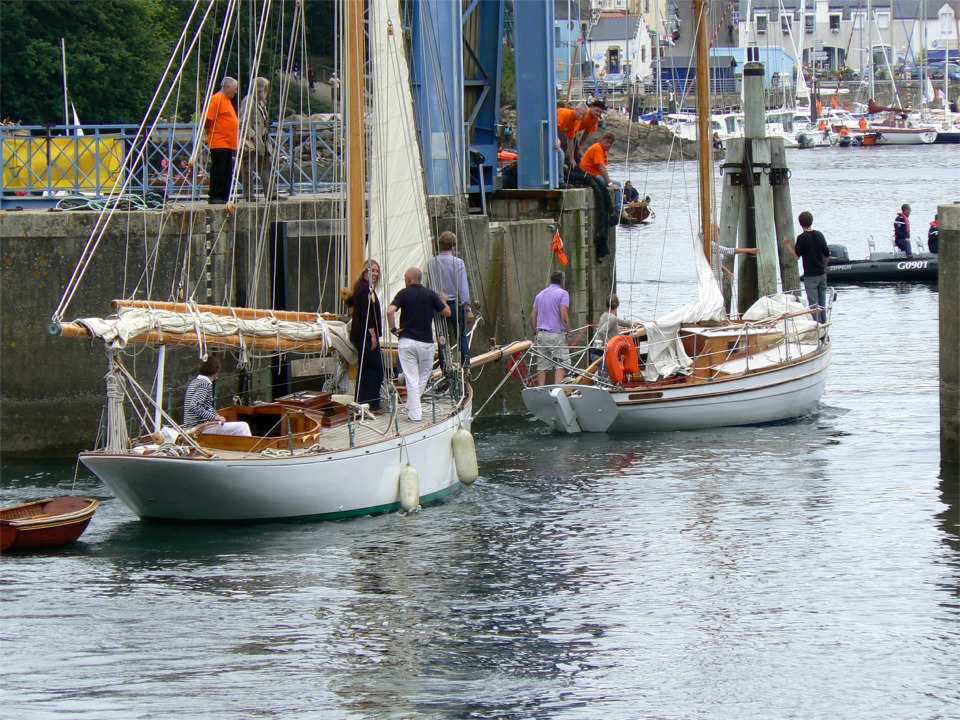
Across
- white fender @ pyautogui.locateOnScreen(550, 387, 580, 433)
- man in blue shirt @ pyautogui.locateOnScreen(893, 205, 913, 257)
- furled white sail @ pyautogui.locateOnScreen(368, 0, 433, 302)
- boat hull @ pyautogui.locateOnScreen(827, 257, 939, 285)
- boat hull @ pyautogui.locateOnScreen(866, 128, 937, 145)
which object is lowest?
white fender @ pyautogui.locateOnScreen(550, 387, 580, 433)

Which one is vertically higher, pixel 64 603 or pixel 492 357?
pixel 492 357

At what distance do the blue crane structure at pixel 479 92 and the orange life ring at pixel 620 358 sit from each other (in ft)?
11.6

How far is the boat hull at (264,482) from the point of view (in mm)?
15227

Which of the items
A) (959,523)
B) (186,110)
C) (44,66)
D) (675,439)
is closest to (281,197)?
(675,439)

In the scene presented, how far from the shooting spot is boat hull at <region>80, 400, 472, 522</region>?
1523 cm

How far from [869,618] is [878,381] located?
604 inches

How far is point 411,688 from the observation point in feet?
36.8

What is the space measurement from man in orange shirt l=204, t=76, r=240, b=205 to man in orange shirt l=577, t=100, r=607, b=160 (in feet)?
28.5

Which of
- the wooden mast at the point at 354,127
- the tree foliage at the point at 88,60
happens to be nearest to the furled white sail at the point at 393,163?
the wooden mast at the point at 354,127

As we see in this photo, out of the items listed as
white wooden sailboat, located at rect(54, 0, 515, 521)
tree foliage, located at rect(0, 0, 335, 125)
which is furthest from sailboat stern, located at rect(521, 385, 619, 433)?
tree foliage, located at rect(0, 0, 335, 125)

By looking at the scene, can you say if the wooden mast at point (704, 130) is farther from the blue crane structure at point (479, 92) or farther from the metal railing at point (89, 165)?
the metal railing at point (89, 165)

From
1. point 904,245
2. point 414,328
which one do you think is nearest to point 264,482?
point 414,328

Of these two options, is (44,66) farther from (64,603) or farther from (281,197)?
(64,603)

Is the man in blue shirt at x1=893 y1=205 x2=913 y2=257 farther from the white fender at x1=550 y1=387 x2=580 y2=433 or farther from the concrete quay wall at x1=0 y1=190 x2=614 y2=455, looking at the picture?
the concrete quay wall at x1=0 y1=190 x2=614 y2=455
